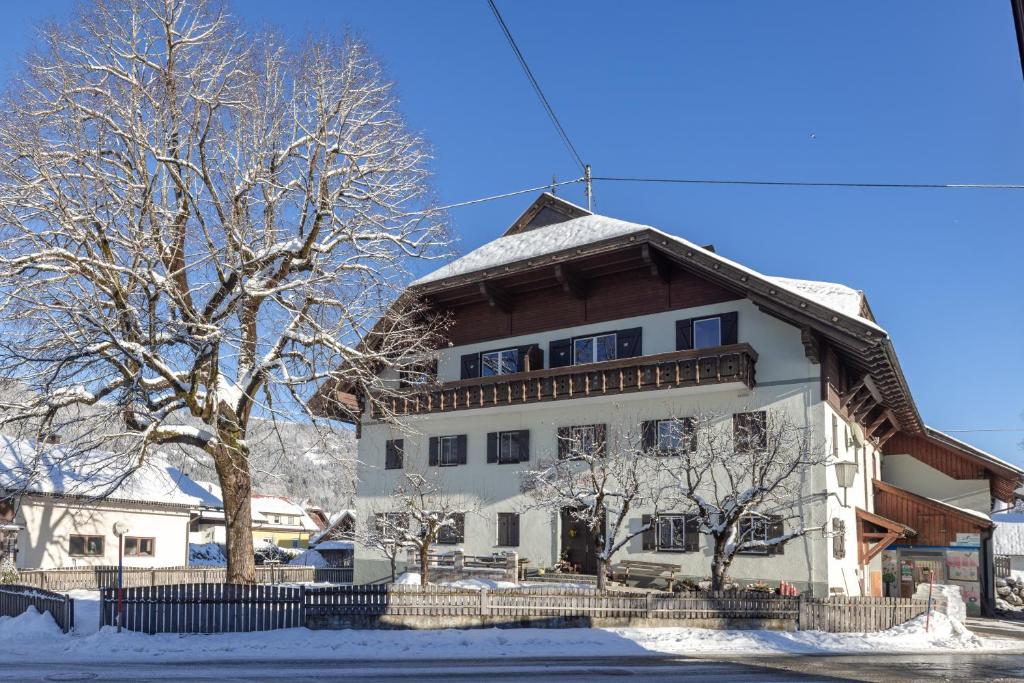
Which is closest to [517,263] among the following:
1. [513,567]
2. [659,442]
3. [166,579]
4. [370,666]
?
[659,442]

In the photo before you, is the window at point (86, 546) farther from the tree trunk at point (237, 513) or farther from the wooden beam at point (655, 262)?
the wooden beam at point (655, 262)

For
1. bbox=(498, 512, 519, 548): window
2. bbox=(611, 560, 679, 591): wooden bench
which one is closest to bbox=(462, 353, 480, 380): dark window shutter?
bbox=(498, 512, 519, 548): window

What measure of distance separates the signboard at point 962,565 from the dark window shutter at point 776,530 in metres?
8.65

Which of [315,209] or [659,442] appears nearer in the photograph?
[315,209]

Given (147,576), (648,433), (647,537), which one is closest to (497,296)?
(648,433)

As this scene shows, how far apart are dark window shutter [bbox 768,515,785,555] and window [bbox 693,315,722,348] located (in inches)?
223

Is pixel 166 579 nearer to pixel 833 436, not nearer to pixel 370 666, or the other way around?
pixel 370 666

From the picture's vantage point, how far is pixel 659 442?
2988 centimetres

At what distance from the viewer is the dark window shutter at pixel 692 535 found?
2880 centimetres

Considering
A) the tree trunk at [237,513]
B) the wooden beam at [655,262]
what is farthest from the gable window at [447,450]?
the tree trunk at [237,513]

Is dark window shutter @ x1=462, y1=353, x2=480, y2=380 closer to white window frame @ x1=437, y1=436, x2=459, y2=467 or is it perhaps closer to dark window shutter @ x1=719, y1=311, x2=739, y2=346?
white window frame @ x1=437, y1=436, x2=459, y2=467

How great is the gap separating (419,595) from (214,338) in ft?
23.7

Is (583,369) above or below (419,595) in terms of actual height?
above

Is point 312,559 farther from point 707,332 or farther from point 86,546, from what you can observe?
point 707,332
